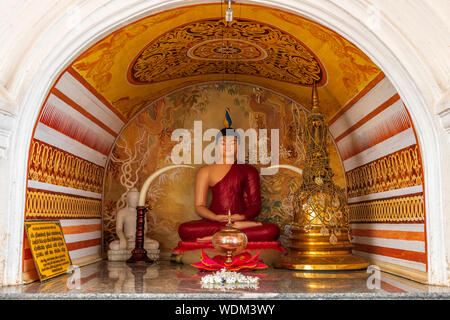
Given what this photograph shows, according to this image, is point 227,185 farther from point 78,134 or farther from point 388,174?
point 388,174

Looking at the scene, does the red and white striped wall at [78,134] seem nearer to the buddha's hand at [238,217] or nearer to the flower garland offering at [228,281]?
the flower garland offering at [228,281]

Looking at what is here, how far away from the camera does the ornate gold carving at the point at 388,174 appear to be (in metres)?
3.58

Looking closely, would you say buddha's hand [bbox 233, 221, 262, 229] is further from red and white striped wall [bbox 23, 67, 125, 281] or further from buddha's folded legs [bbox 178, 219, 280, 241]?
red and white striped wall [bbox 23, 67, 125, 281]

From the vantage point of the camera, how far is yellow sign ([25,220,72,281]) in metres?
3.34

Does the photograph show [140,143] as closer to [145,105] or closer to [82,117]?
[145,105]

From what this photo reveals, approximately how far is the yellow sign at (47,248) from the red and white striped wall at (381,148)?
270 cm

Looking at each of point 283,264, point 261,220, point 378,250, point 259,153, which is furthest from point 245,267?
point 259,153

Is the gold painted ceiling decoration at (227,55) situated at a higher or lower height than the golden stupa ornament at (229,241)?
higher

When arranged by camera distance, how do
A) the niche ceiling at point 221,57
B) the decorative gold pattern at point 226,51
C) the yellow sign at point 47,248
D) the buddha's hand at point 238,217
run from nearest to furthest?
1. the yellow sign at point 47,248
2. the niche ceiling at point 221,57
3. the decorative gold pattern at point 226,51
4. the buddha's hand at point 238,217

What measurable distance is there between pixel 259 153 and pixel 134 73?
186 cm

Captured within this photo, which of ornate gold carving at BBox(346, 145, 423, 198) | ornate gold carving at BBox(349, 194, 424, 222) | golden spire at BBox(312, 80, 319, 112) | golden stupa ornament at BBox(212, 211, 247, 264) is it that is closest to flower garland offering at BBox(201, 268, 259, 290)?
golden stupa ornament at BBox(212, 211, 247, 264)

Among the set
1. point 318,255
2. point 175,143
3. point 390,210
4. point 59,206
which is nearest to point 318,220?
point 318,255

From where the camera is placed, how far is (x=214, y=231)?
4961 mm

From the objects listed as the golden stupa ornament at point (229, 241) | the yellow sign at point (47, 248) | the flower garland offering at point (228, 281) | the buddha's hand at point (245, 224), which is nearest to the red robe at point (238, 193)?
the buddha's hand at point (245, 224)
